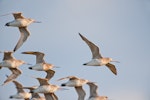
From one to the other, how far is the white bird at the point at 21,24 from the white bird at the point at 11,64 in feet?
7.15

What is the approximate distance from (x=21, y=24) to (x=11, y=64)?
3318 mm

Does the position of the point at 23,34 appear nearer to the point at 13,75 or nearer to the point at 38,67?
the point at 38,67

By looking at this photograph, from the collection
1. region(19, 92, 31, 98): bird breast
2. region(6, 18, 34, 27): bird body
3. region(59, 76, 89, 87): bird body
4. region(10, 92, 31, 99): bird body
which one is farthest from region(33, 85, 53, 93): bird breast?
region(19, 92, 31, 98): bird breast

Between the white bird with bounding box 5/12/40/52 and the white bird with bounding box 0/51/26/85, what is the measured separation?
7.15ft

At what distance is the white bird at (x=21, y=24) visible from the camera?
201 ft

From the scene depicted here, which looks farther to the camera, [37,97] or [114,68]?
[37,97]

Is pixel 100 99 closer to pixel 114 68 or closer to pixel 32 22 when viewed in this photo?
pixel 114 68

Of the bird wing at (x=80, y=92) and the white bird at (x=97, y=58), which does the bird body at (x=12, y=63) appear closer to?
the bird wing at (x=80, y=92)

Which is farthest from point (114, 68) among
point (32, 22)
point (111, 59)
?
point (32, 22)

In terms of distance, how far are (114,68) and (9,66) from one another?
6.98 m

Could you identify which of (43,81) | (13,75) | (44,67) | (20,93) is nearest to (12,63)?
(13,75)

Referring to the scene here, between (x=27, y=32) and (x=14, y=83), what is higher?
(x=27, y=32)

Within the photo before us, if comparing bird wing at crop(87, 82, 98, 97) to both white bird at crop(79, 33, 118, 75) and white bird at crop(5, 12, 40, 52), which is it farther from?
white bird at crop(5, 12, 40, 52)

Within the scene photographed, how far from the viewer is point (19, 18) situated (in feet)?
203
